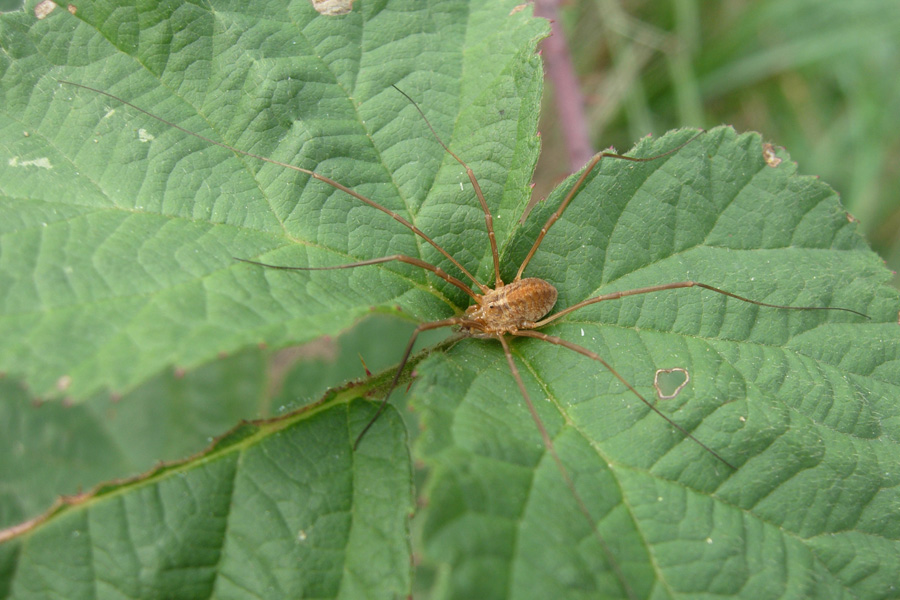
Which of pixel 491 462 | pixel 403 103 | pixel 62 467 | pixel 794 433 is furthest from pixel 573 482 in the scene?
pixel 62 467

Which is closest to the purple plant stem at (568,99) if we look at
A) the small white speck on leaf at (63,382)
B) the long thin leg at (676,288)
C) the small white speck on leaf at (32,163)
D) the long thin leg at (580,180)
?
the long thin leg at (580,180)

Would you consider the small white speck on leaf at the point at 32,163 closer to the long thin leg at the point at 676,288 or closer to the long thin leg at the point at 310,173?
the long thin leg at the point at 310,173

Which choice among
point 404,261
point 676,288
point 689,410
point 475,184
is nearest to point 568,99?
point 475,184

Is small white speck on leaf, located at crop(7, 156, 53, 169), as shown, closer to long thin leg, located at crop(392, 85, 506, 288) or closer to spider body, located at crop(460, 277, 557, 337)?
long thin leg, located at crop(392, 85, 506, 288)

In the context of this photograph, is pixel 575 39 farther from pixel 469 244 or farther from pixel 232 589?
pixel 232 589

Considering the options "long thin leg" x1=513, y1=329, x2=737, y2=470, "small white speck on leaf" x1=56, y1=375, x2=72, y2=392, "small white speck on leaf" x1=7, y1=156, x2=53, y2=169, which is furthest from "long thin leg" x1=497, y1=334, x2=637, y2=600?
"small white speck on leaf" x1=7, y1=156, x2=53, y2=169
